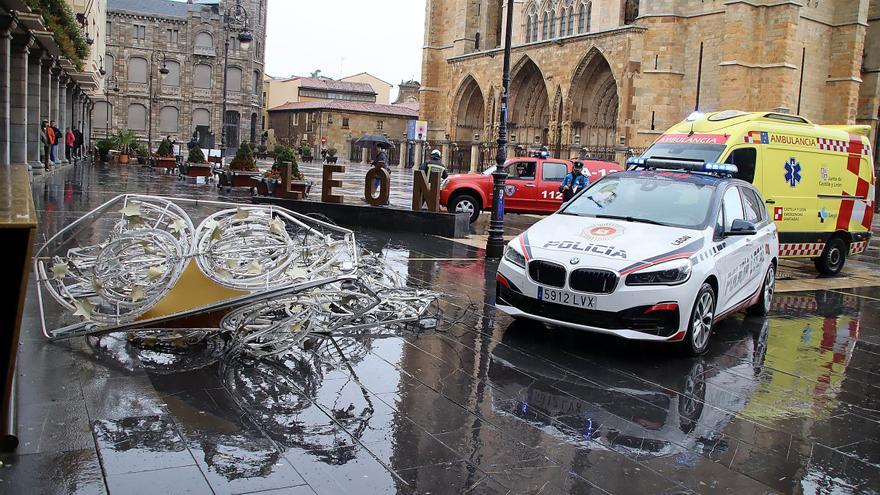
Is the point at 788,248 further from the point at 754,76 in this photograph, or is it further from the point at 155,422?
the point at 754,76

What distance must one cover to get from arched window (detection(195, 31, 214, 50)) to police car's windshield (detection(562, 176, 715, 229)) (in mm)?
69878

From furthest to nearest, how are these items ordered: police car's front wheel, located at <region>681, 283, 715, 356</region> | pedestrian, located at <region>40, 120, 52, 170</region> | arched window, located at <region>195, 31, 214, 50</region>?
arched window, located at <region>195, 31, 214, 50</region> < pedestrian, located at <region>40, 120, 52, 170</region> < police car's front wheel, located at <region>681, 283, 715, 356</region>

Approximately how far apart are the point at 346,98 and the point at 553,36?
4998 centimetres

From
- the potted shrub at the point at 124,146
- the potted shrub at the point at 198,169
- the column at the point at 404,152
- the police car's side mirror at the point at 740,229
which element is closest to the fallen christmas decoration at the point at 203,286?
the police car's side mirror at the point at 740,229

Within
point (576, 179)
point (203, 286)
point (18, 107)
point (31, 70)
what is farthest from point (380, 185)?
point (31, 70)

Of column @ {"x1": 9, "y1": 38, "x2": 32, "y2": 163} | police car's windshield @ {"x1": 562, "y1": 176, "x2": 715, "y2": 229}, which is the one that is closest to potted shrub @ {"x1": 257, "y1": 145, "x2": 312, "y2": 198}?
column @ {"x1": 9, "y1": 38, "x2": 32, "y2": 163}

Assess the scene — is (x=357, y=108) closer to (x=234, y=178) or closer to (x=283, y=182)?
(x=234, y=178)

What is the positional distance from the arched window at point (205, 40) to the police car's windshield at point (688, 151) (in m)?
65.3

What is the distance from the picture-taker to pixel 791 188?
13.9m

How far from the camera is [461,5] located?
2222 inches

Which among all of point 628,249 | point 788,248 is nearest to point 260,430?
point 628,249

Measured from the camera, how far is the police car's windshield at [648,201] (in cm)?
816

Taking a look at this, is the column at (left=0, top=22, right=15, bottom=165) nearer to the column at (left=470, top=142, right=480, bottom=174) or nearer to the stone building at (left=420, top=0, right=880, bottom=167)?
the stone building at (left=420, top=0, right=880, bottom=167)

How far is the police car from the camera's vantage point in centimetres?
707
